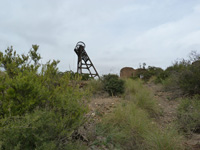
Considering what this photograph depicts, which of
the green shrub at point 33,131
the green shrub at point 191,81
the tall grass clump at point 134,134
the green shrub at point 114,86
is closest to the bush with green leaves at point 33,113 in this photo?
the green shrub at point 33,131

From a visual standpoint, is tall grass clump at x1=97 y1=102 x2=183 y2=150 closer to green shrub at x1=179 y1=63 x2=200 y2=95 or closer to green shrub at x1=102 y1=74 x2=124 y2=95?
green shrub at x1=102 y1=74 x2=124 y2=95

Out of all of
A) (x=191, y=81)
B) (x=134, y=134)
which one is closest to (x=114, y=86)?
(x=191, y=81)

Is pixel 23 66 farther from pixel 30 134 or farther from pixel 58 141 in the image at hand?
pixel 58 141

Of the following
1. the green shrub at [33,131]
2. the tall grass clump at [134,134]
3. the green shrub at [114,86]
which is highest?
the green shrub at [114,86]

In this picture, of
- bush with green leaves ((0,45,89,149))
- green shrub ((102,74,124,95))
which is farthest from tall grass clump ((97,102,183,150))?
green shrub ((102,74,124,95))

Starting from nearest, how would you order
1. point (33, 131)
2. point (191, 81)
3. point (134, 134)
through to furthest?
point (33, 131) → point (134, 134) → point (191, 81)

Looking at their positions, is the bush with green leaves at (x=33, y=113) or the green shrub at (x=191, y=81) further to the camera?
the green shrub at (x=191, y=81)

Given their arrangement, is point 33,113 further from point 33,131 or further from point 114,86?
point 114,86

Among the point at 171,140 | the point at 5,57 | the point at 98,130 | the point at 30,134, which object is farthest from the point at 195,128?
the point at 5,57

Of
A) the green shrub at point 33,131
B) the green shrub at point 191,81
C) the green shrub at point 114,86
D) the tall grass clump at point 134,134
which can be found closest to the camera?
the green shrub at point 33,131

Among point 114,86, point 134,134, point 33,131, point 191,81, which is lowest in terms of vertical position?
point 134,134

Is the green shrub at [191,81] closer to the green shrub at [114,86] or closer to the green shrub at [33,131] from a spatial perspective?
the green shrub at [114,86]

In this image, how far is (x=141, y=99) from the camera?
4.14 m

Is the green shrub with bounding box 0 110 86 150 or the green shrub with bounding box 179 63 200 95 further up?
the green shrub with bounding box 179 63 200 95
